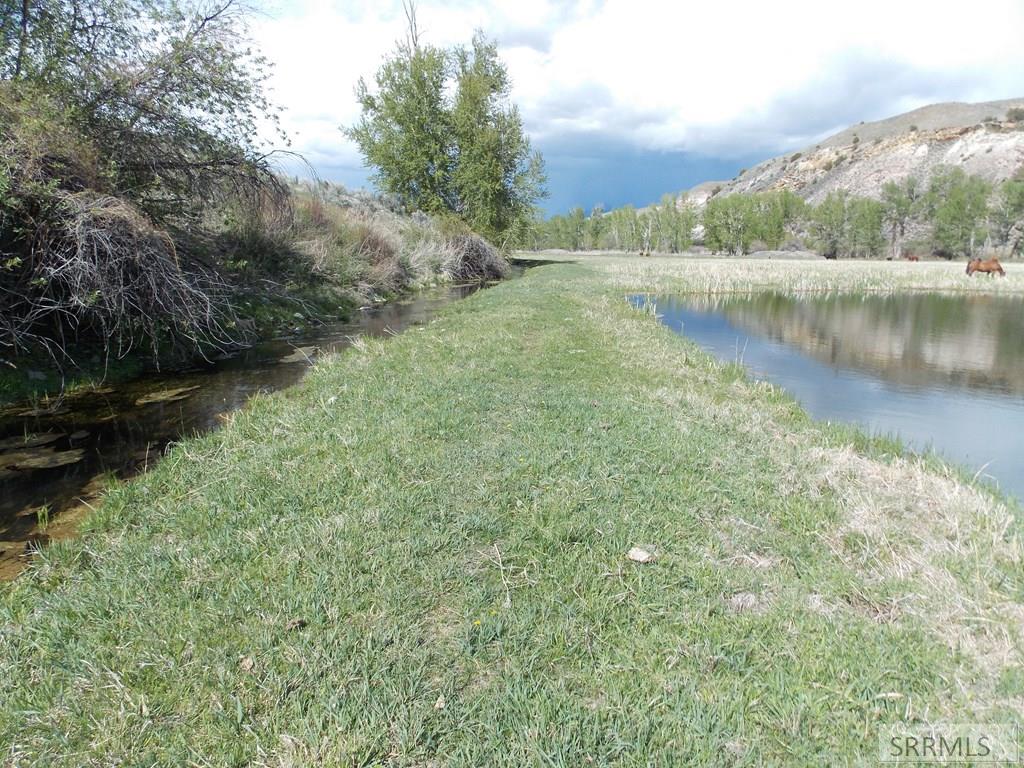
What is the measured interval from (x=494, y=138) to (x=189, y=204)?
2902cm

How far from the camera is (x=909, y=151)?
102250 mm

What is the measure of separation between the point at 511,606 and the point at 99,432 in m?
5.90

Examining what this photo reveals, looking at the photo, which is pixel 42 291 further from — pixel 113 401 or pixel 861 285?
pixel 861 285

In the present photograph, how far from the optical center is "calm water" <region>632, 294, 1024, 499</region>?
7.18 meters

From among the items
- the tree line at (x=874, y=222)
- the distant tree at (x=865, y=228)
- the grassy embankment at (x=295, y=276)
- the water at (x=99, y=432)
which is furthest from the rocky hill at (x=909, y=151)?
the water at (x=99, y=432)

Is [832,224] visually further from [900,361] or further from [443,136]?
[900,361]

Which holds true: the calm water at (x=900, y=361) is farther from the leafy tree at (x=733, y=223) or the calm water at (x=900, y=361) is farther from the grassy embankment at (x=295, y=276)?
the leafy tree at (x=733, y=223)

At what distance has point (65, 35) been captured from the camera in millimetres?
7926

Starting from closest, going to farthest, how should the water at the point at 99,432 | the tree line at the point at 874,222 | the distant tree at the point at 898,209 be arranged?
the water at the point at 99,432 < the tree line at the point at 874,222 < the distant tree at the point at 898,209

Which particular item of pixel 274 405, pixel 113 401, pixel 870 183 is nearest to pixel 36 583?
pixel 274 405

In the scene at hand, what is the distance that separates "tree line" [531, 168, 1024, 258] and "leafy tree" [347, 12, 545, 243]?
23057mm

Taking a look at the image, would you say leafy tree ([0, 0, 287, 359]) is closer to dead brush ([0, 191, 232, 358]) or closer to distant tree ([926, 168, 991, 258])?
dead brush ([0, 191, 232, 358])

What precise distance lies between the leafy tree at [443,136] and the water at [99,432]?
2809cm

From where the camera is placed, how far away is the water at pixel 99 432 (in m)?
4.24
